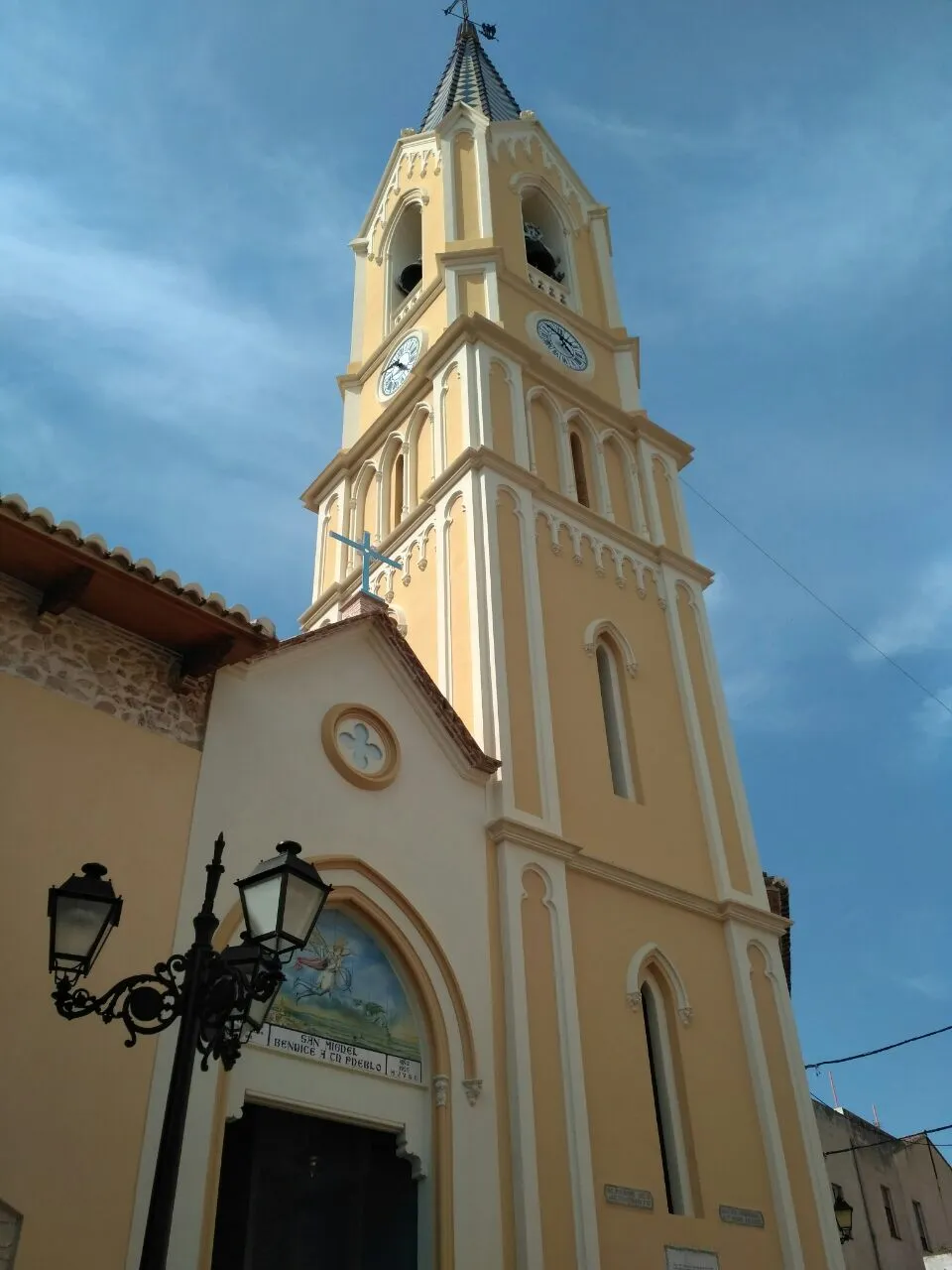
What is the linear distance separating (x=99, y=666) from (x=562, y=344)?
10672 mm

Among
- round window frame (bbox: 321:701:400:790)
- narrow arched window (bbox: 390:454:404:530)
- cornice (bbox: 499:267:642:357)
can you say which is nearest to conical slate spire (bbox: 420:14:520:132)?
cornice (bbox: 499:267:642:357)

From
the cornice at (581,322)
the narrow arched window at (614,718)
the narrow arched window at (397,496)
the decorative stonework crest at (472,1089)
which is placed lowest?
the decorative stonework crest at (472,1089)

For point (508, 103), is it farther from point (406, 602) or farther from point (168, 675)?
point (168, 675)

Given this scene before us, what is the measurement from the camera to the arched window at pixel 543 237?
62.6 feet

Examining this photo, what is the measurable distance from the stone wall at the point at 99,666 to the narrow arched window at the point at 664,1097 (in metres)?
5.25

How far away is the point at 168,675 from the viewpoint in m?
8.49

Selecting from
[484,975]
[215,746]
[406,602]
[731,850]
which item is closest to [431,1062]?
[484,975]

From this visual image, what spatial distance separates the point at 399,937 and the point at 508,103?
19954mm

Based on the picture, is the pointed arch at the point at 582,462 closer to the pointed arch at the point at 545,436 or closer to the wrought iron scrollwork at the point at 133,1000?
the pointed arch at the point at 545,436

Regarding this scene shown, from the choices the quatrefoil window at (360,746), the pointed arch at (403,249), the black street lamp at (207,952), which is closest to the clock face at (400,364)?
the pointed arch at (403,249)

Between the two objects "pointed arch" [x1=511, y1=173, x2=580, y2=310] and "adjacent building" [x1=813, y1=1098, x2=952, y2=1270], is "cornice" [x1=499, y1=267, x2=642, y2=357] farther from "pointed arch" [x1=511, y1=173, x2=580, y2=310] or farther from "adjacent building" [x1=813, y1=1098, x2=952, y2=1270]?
"adjacent building" [x1=813, y1=1098, x2=952, y2=1270]

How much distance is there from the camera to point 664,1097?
10.1 m

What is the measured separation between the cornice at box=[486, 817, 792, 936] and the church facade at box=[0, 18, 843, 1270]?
34 mm

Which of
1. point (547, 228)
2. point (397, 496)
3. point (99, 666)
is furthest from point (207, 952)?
point (547, 228)
